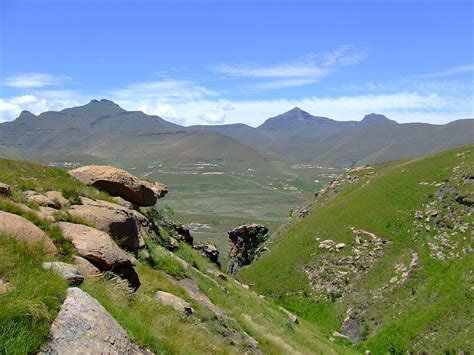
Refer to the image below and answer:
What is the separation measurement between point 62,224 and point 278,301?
47.1m

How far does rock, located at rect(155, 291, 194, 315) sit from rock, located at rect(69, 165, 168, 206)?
8924mm

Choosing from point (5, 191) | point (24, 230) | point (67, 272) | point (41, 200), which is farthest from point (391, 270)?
point (67, 272)

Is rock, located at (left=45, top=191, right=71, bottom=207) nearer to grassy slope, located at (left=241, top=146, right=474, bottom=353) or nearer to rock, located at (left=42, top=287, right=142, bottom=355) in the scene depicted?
rock, located at (left=42, top=287, right=142, bottom=355)

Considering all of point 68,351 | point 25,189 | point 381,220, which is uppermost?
point 25,189

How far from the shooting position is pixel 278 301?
55.5 m

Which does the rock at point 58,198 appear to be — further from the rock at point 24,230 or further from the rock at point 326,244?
the rock at point 326,244

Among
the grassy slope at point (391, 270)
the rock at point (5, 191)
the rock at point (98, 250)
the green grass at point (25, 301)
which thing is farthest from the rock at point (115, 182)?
the grassy slope at point (391, 270)


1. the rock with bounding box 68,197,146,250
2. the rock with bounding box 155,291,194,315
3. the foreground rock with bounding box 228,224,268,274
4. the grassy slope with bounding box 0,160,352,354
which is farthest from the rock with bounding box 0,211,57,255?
the foreground rock with bounding box 228,224,268,274

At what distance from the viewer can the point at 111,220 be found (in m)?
14.2

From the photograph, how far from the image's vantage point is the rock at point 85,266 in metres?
9.91

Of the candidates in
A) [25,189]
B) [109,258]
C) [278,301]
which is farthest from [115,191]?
[278,301]

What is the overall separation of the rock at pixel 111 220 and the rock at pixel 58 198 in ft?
1.18

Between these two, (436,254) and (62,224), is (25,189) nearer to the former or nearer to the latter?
(62,224)

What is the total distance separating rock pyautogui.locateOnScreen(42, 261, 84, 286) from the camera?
7.95m
